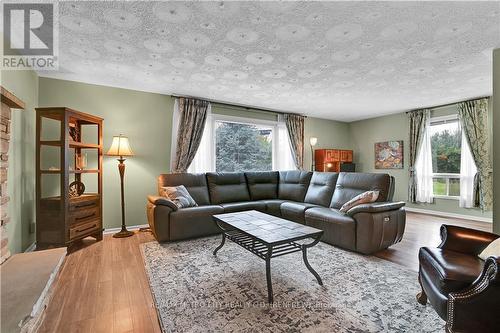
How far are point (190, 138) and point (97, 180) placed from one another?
5.49 ft

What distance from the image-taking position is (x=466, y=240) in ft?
5.37

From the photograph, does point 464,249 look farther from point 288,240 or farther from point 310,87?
point 310,87

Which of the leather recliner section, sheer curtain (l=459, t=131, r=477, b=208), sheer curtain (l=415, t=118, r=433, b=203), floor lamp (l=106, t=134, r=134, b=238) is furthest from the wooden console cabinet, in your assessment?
floor lamp (l=106, t=134, r=134, b=238)

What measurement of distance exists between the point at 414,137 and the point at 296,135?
277cm

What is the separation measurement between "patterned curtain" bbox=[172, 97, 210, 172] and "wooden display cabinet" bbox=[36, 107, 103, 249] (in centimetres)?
128

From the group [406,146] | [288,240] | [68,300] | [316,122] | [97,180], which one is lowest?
[68,300]

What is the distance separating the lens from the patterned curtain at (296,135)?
5.61m

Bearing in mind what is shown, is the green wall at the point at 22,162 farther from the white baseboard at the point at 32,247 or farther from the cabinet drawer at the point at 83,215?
the cabinet drawer at the point at 83,215

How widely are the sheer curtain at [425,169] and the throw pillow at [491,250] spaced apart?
14.3ft

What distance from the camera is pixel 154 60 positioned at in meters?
2.76

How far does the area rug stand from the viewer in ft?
4.94

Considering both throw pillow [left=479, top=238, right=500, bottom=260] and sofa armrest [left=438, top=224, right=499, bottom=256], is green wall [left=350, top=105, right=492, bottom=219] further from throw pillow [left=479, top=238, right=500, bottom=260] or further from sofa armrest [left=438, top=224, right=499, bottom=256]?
throw pillow [left=479, top=238, right=500, bottom=260]

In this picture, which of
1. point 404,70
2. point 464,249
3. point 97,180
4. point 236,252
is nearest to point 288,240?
point 236,252

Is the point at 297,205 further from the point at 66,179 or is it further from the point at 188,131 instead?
the point at 66,179
